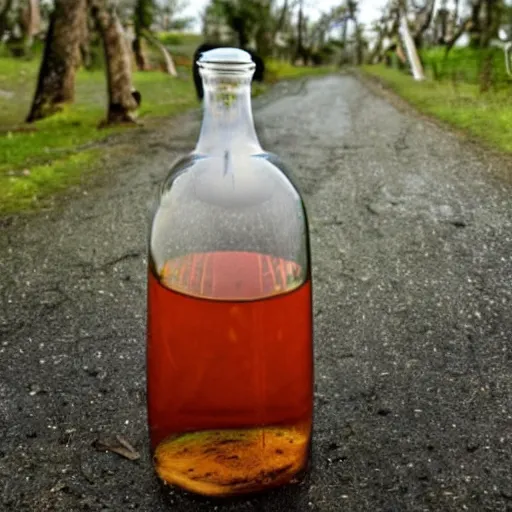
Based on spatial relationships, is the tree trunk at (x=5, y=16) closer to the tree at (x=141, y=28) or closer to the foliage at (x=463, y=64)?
the tree at (x=141, y=28)

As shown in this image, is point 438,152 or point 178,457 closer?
point 178,457

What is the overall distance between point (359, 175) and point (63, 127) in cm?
358

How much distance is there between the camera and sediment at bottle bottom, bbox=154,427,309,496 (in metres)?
1.43

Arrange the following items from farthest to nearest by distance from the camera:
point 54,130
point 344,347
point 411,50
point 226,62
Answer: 1. point 411,50
2. point 54,130
3. point 344,347
4. point 226,62

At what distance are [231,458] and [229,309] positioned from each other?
1.01ft

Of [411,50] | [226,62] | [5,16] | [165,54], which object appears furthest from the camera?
[5,16]

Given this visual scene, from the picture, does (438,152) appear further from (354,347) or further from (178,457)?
(178,457)

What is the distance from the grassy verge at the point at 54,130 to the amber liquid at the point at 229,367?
2683 mm

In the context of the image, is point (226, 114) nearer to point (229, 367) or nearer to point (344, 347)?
point (229, 367)

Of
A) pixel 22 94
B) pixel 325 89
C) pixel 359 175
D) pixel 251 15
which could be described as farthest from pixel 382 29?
pixel 359 175

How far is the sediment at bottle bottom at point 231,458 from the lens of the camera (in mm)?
1429

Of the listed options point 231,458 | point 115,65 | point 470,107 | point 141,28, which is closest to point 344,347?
point 231,458

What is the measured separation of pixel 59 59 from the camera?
7637 millimetres

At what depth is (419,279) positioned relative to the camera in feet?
9.36
